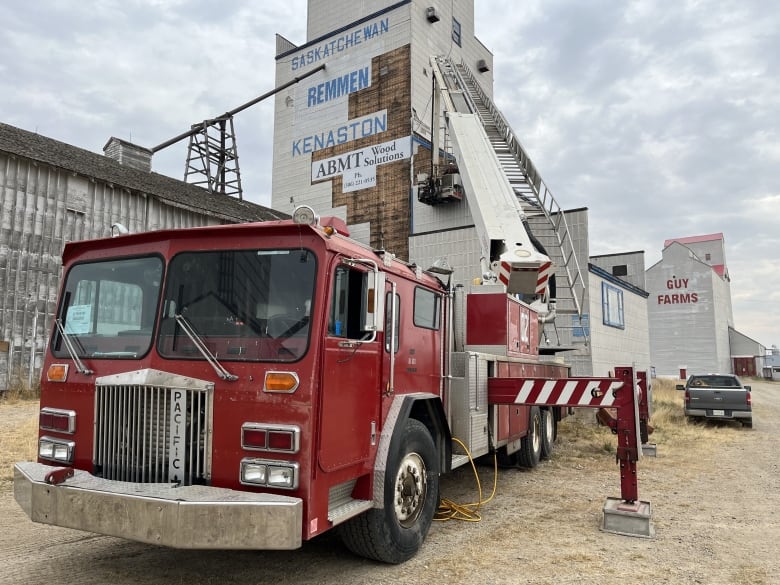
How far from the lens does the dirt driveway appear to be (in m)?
4.51

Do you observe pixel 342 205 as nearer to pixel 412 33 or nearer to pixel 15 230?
pixel 412 33

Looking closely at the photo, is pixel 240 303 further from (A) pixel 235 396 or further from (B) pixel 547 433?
(B) pixel 547 433

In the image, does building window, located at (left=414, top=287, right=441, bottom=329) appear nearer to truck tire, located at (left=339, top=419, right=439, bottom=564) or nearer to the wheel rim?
truck tire, located at (left=339, top=419, right=439, bottom=564)

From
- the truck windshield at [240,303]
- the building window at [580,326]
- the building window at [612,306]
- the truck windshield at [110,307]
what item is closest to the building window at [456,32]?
the building window at [612,306]

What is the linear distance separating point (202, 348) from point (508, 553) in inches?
125

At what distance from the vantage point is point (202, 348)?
13.2 ft

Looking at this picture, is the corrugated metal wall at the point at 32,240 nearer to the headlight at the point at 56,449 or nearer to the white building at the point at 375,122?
the white building at the point at 375,122

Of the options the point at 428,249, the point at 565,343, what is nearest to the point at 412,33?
the point at 428,249

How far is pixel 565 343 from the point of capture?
63.9ft

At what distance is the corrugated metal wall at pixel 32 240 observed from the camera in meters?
15.0

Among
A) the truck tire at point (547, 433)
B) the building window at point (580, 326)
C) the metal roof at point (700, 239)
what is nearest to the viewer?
the truck tire at point (547, 433)

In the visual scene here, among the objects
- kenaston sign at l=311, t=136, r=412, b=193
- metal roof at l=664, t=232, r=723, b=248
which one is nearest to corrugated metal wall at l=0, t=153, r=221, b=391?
kenaston sign at l=311, t=136, r=412, b=193

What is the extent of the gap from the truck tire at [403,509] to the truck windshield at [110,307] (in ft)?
6.95

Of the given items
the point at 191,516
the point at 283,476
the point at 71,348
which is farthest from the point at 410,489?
the point at 71,348
